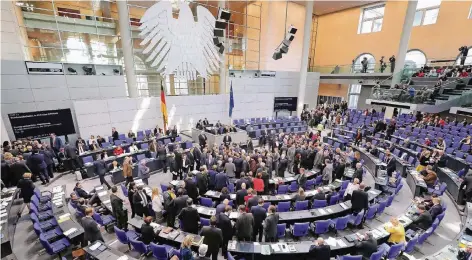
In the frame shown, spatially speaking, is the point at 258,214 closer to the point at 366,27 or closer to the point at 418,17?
the point at 418,17

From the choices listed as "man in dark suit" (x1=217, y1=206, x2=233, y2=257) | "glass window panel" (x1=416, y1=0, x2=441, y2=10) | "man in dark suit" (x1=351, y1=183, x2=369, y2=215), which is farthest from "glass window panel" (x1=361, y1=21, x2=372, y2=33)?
"man in dark suit" (x1=217, y1=206, x2=233, y2=257)

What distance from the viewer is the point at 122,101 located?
1452 cm

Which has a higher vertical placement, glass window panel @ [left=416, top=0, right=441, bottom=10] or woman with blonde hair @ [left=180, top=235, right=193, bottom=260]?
glass window panel @ [left=416, top=0, right=441, bottom=10]

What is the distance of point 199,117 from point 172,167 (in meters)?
8.61

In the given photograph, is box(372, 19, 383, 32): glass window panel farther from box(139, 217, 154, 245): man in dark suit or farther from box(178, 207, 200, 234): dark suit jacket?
box(139, 217, 154, 245): man in dark suit

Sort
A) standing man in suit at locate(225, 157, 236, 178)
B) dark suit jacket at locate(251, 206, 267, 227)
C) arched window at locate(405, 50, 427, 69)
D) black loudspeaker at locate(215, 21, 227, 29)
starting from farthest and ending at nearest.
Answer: arched window at locate(405, 50, 427, 69) → black loudspeaker at locate(215, 21, 227, 29) → standing man in suit at locate(225, 157, 236, 178) → dark suit jacket at locate(251, 206, 267, 227)

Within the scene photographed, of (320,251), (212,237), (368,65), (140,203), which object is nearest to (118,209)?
(140,203)

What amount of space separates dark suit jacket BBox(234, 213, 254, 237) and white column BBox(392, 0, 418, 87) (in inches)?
781

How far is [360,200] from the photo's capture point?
256 inches

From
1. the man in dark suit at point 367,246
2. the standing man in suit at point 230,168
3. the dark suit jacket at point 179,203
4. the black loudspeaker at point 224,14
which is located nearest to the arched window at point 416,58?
the black loudspeaker at point 224,14

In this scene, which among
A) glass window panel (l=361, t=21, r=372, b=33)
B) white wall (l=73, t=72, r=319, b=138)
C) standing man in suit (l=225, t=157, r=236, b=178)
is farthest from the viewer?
glass window panel (l=361, t=21, r=372, b=33)

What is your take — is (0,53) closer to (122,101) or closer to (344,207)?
(122,101)

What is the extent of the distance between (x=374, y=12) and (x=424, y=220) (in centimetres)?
2505

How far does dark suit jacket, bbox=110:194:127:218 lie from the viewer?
601 cm
